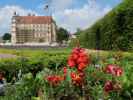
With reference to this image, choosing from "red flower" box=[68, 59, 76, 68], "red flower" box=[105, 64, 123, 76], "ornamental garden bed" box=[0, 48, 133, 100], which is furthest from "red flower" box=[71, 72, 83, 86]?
"red flower" box=[105, 64, 123, 76]

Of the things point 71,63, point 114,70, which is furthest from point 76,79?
point 114,70

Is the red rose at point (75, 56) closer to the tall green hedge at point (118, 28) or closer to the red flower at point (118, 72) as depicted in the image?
the red flower at point (118, 72)

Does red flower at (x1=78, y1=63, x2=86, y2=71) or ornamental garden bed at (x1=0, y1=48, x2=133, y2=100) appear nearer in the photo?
ornamental garden bed at (x1=0, y1=48, x2=133, y2=100)

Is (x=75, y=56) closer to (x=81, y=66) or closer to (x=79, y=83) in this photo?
(x=81, y=66)

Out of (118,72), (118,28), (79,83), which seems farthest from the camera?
(118,28)

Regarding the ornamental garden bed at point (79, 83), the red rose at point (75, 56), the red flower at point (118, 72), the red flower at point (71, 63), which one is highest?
the red rose at point (75, 56)

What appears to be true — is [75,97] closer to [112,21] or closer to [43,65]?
[43,65]

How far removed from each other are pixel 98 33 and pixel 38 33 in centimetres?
11349

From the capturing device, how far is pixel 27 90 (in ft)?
19.9

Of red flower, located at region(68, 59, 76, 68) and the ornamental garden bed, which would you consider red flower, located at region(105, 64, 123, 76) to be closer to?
the ornamental garden bed

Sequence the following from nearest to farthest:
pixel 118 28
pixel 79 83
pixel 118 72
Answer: pixel 118 72
pixel 79 83
pixel 118 28

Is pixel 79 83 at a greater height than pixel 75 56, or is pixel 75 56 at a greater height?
pixel 75 56

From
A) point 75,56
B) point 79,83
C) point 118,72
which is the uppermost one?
point 75,56

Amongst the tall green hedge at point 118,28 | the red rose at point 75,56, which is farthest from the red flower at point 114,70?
the tall green hedge at point 118,28
